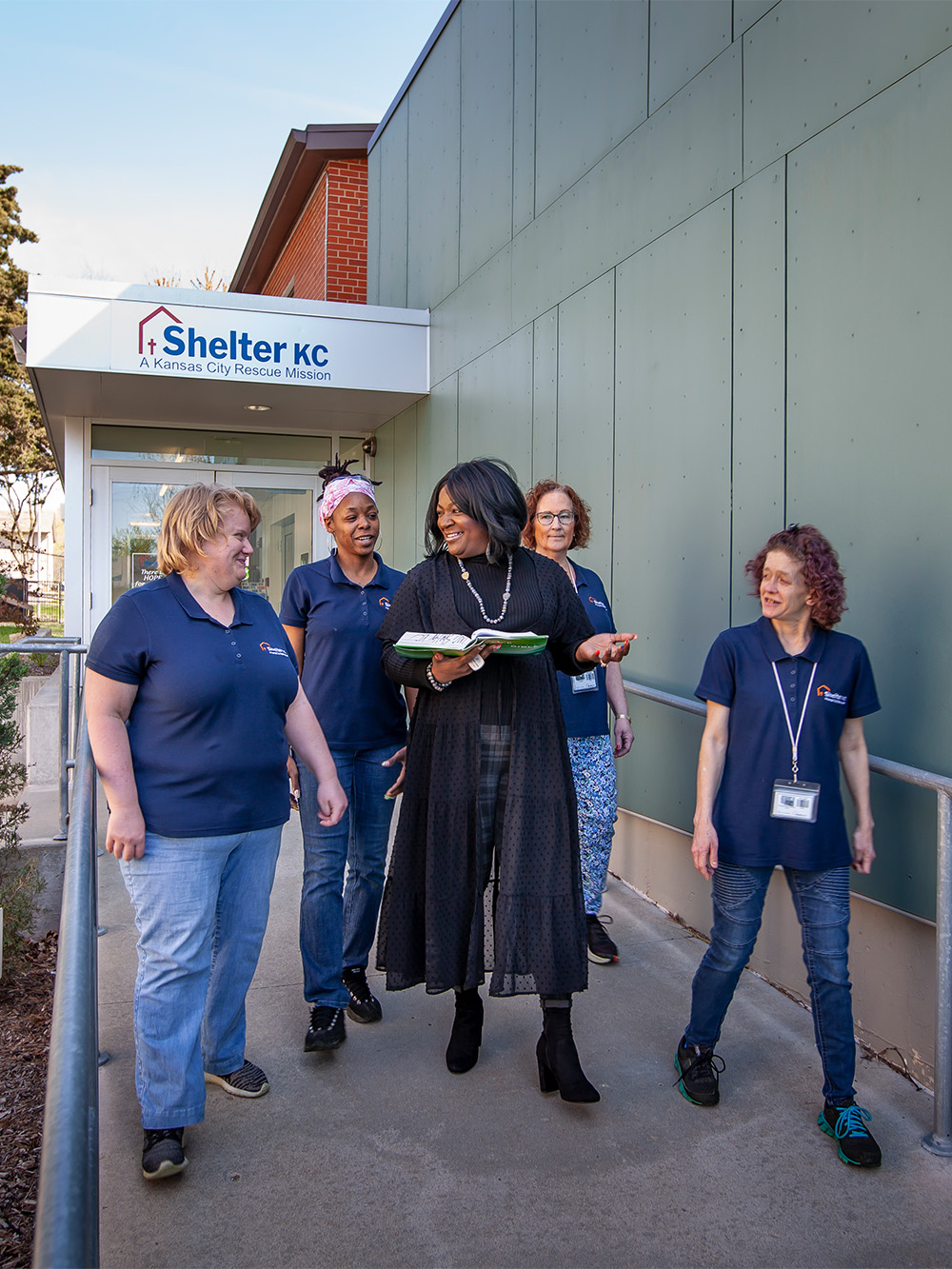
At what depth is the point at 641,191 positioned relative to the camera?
4.99m

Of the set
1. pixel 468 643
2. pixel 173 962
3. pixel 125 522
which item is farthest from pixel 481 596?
pixel 125 522

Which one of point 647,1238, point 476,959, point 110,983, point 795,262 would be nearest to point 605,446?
point 795,262

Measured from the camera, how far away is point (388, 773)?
344cm

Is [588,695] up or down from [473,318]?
down

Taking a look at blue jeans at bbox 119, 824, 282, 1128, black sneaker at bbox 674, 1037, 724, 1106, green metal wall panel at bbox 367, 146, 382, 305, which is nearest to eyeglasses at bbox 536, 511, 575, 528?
blue jeans at bbox 119, 824, 282, 1128

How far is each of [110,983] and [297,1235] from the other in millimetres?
1829

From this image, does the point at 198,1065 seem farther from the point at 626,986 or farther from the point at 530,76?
the point at 530,76

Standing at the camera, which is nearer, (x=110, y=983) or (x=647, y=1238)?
(x=647, y=1238)

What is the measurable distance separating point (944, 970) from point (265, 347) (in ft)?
24.0

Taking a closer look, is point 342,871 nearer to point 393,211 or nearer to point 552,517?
point 552,517

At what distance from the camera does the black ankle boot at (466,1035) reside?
314 cm

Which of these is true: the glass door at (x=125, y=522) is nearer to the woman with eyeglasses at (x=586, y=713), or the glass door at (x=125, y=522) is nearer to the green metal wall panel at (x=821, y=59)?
the woman with eyeglasses at (x=586, y=713)

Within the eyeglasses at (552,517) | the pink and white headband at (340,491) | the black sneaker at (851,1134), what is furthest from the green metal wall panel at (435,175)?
the black sneaker at (851,1134)

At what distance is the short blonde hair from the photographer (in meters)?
2.63
